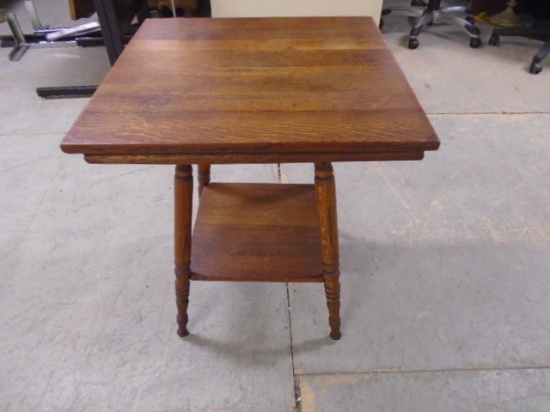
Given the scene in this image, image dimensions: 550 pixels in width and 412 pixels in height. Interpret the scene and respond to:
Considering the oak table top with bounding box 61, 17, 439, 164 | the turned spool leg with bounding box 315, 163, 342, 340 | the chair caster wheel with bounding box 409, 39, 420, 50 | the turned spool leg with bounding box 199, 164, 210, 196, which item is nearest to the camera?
the oak table top with bounding box 61, 17, 439, 164

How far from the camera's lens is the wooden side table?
757mm

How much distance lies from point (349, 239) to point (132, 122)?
89 centimetres

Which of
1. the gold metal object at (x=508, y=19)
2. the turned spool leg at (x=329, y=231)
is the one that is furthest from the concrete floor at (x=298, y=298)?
the gold metal object at (x=508, y=19)

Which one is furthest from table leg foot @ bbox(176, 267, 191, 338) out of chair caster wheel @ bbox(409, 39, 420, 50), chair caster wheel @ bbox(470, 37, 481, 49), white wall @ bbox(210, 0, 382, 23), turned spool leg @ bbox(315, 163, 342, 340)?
chair caster wheel @ bbox(470, 37, 481, 49)

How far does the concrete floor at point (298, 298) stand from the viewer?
1.07 meters

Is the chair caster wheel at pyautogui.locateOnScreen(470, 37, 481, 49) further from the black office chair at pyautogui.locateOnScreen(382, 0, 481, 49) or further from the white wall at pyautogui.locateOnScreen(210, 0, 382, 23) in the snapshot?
the white wall at pyautogui.locateOnScreen(210, 0, 382, 23)

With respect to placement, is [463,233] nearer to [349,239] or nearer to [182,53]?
[349,239]

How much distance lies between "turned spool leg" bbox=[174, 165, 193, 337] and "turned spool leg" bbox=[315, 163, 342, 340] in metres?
0.29

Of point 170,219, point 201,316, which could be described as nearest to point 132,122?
point 201,316

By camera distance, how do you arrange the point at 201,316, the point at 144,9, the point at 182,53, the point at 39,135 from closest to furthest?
the point at 182,53, the point at 201,316, the point at 39,135, the point at 144,9

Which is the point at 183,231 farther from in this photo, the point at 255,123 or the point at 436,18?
the point at 436,18

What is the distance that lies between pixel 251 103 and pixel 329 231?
1.09 feet

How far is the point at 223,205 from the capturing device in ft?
4.19

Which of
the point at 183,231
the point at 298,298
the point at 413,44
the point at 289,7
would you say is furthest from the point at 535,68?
the point at 183,231
